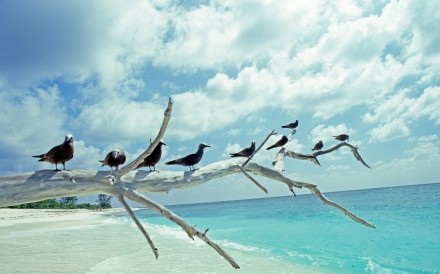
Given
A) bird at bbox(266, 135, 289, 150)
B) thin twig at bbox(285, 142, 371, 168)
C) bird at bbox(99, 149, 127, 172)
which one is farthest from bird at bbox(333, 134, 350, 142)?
bird at bbox(99, 149, 127, 172)

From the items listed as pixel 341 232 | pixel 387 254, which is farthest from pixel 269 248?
pixel 341 232

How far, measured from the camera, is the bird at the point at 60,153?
11.0ft

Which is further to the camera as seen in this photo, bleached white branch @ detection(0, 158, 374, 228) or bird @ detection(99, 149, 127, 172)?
bird @ detection(99, 149, 127, 172)

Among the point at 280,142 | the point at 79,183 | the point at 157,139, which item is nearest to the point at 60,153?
the point at 79,183

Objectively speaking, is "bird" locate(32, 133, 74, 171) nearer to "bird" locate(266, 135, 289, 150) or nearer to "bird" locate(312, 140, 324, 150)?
"bird" locate(266, 135, 289, 150)

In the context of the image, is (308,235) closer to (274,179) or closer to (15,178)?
(274,179)

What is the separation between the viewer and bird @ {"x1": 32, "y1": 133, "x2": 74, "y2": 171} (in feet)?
11.0

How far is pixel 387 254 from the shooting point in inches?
498

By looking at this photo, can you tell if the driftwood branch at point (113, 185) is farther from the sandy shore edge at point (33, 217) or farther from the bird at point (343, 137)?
the sandy shore edge at point (33, 217)

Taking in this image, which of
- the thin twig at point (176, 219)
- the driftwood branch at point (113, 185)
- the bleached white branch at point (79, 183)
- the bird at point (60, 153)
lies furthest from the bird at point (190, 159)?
the thin twig at point (176, 219)

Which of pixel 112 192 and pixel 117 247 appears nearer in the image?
pixel 112 192

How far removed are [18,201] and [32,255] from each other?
33.4 feet

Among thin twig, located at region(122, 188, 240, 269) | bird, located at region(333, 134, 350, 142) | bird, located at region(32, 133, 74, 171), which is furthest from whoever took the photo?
bird, located at region(333, 134, 350, 142)

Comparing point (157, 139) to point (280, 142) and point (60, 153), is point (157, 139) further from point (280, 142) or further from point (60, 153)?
point (280, 142)
